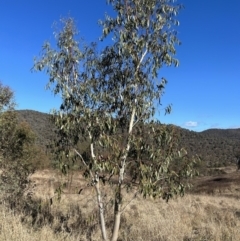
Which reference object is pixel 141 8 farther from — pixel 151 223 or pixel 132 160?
pixel 151 223

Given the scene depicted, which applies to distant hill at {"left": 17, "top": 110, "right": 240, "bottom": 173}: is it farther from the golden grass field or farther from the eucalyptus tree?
the eucalyptus tree

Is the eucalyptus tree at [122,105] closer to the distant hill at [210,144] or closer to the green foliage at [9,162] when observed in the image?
the green foliage at [9,162]

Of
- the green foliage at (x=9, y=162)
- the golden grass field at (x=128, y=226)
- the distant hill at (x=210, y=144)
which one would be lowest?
the golden grass field at (x=128, y=226)

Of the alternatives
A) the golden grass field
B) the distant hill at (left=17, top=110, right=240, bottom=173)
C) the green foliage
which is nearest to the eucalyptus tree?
the golden grass field

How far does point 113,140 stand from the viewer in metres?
8.12

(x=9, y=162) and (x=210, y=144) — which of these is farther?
(x=210, y=144)

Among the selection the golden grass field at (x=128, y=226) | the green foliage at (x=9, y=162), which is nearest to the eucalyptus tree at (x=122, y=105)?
the golden grass field at (x=128, y=226)

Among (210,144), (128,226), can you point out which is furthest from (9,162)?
(210,144)

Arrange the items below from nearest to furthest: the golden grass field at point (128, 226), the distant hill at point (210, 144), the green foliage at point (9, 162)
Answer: the golden grass field at point (128, 226) → the green foliage at point (9, 162) → the distant hill at point (210, 144)

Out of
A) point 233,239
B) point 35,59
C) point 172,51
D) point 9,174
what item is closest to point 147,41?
point 172,51

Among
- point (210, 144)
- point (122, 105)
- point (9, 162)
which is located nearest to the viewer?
point (122, 105)

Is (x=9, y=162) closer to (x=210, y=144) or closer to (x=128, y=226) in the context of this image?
(x=128, y=226)

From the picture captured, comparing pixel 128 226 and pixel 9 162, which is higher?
pixel 9 162

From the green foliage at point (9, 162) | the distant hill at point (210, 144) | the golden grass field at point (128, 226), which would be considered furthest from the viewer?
the distant hill at point (210, 144)
